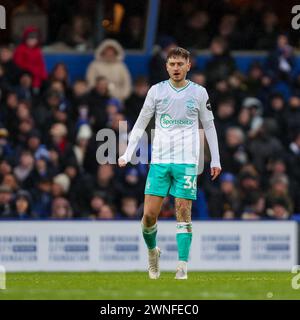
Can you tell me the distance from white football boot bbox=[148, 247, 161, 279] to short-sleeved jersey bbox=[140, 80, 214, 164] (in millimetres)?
1003

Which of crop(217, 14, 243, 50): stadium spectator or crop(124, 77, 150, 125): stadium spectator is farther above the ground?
crop(217, 14, 243, 50): stadium spectator

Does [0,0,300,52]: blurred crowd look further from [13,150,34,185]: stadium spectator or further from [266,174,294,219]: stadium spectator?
[266,174,294,219]: stadium spectator

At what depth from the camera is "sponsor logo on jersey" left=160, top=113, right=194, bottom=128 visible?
45.6 ft

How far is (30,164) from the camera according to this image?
70.5 ft

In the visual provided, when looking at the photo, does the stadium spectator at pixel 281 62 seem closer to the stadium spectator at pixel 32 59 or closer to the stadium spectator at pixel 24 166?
the stadium spectator at pixel 32 59

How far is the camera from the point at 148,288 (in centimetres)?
1295

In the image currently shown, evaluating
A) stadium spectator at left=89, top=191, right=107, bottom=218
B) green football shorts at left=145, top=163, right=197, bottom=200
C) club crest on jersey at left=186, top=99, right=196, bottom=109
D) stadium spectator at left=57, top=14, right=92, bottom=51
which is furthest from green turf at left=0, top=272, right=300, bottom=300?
stadium spectator at left=57, top=14, right=92, bottom=51

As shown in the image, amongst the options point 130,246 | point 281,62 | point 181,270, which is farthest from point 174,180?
point 281,62

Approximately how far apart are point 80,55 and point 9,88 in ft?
10.2

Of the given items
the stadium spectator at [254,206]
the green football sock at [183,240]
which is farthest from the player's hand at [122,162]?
the stadium spectator at [254,206]

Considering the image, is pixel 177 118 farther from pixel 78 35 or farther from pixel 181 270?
pixel 78 35

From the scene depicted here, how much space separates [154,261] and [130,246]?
591 cm
